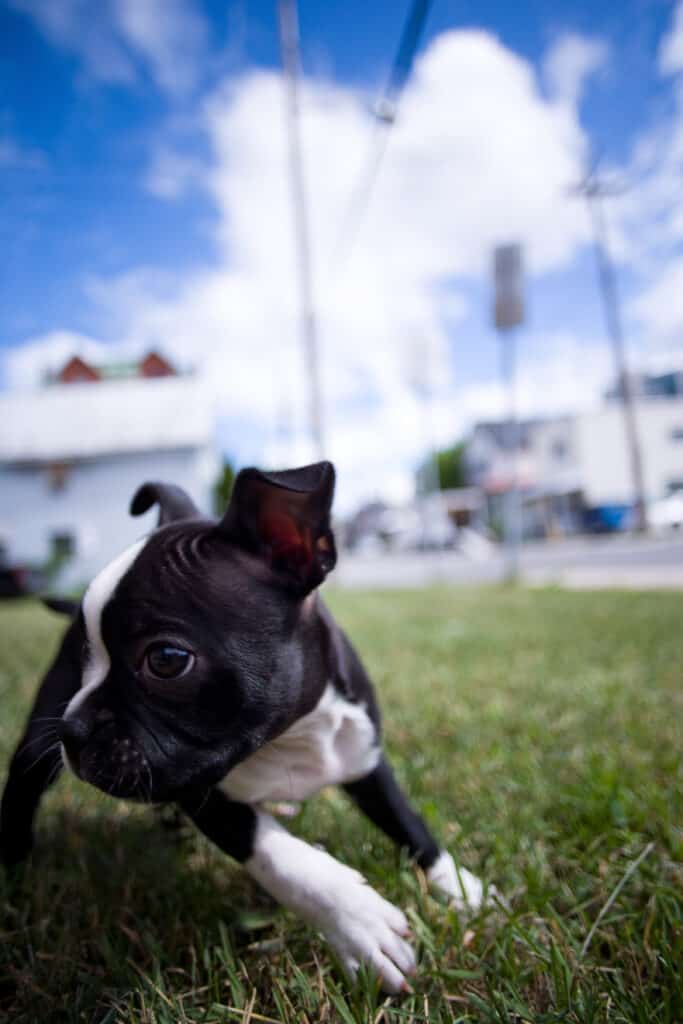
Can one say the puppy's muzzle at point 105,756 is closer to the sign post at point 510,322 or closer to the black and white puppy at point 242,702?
the black and white puppy at point 242,702

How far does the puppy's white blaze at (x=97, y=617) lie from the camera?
3.18 ft

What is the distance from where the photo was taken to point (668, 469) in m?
2.93

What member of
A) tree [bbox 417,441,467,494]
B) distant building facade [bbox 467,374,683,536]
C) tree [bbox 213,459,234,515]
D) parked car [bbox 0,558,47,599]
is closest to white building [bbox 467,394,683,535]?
distant building facade [bbox 467,374,683,536]

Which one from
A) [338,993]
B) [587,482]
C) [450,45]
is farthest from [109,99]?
[587,482]

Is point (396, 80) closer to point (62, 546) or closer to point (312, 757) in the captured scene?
point (312, 757)

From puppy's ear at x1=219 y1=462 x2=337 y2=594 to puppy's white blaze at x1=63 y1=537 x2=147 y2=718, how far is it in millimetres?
166

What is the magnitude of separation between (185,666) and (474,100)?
2.56 meters

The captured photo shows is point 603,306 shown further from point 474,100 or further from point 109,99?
point 109,99

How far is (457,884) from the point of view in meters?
1.13

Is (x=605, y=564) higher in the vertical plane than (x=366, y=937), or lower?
higher

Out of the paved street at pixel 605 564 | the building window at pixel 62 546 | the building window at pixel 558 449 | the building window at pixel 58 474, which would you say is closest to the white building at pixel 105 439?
the building window at pixel 58 474

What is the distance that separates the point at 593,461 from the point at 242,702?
5291mm

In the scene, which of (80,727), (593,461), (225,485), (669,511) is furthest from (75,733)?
(593,461)

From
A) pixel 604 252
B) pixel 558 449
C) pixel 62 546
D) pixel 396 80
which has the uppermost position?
pixel 396 80
